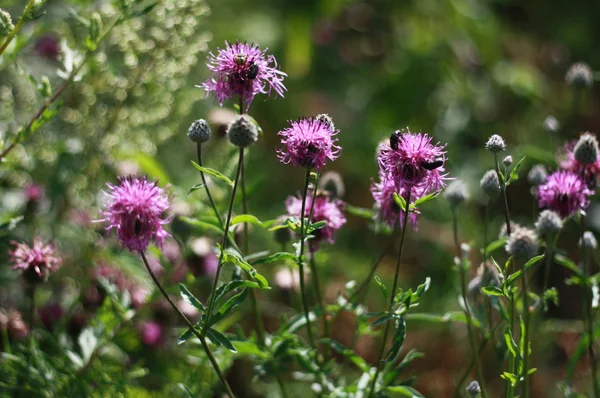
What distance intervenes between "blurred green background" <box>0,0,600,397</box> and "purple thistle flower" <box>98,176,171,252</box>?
23cm

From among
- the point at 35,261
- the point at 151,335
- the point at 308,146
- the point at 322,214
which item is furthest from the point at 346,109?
the point at 308,146

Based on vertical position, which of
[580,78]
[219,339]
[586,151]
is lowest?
[219,339]

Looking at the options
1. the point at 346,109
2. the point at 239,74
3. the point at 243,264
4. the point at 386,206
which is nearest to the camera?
the point at 243,264

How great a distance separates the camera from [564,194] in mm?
1128

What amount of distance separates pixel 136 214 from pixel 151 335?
27.8 inches

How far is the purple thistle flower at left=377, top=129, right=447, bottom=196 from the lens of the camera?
3.28ft

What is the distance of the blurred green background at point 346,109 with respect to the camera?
1707mm

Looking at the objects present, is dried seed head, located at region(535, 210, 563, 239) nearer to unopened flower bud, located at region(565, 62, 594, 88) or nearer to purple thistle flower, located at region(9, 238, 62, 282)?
unopened flower bud, located at region(565, 62, 594, 88)

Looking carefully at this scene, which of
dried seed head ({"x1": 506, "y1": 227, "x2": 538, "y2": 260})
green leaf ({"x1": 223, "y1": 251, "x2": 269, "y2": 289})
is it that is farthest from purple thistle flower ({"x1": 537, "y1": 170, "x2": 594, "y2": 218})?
green leaf ({"x1": 223, "y1": 251, "x2": 269, "y2": 289})

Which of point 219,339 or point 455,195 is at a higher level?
point 455,195

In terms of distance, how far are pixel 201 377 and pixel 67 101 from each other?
2.99ft

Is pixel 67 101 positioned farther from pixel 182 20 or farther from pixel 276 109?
pixel 276 109

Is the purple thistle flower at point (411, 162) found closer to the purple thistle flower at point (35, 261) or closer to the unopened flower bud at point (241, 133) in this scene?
the unopened flower bud at point (241, 133)

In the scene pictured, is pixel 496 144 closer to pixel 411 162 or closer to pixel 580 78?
pixel 411 162
